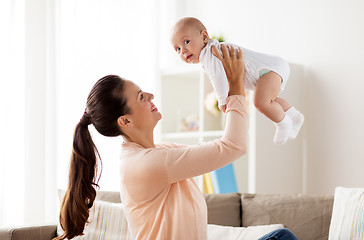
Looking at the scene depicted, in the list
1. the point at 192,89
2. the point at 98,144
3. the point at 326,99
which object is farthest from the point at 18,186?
the point at 326,99

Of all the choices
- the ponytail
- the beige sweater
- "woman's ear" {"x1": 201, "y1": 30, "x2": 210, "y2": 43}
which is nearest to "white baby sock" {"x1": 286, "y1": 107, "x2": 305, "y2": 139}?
the beige sweater

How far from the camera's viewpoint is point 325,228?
7.11ft

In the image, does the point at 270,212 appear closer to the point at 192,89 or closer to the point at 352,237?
the point at 352,237

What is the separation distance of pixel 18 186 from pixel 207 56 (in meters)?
1.78

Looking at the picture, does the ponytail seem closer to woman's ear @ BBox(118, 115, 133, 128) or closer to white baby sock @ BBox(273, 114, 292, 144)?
woman's ear @ BBox(118, 115, 133, 128)

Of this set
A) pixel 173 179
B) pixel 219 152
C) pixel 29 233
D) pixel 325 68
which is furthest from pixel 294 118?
pixel 325 68

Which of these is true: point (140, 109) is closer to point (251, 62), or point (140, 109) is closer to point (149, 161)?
point (149, 161)

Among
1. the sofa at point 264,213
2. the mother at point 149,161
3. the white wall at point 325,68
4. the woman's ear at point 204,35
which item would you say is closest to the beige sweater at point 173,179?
the mother at point 149,161

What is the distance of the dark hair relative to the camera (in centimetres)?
169

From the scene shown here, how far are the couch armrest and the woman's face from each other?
889 millimetres

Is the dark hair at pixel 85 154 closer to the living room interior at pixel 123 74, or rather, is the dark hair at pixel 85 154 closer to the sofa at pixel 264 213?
the sofa at pixel 264 213

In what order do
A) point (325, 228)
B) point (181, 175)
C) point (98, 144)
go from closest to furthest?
point (181, 175) → point (325, 228) → point (98, 144)

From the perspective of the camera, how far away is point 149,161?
160 cm

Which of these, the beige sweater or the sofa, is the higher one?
the beige sweater
